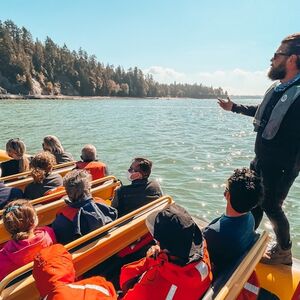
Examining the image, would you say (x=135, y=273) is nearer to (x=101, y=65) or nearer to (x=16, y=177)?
(x=16, y=177)

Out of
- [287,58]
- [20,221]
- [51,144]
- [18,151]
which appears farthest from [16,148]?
[287,58]

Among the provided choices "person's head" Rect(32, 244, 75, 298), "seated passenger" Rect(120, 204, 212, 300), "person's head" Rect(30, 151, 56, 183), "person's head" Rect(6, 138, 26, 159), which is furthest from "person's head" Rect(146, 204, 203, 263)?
"person's head" Rect(6, 138, 26, 159)

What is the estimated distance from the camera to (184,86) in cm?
18038

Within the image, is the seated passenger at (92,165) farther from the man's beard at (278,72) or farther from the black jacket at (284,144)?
the man's beard at (278,72)

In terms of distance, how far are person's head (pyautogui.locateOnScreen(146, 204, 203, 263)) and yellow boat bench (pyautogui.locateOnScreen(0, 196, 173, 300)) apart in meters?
0.95

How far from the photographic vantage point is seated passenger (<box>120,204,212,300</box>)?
1.78m

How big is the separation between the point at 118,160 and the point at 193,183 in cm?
379

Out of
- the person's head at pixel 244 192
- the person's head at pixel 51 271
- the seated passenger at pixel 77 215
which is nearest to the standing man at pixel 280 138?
the person's head at pixel 244 192

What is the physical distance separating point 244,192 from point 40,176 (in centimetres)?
272

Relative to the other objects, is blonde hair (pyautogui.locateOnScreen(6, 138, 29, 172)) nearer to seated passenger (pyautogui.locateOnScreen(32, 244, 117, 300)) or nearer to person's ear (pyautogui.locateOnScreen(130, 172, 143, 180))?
person's ear (pyautogui.locateOnScreen(130, 172, 143, 180))

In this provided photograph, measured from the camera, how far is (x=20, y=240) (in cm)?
241

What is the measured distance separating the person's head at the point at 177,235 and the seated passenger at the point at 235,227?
0.51 meters

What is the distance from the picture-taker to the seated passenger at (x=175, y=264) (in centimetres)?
178

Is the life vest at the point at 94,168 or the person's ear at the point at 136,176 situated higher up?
the person's ear at the point at 136,176
